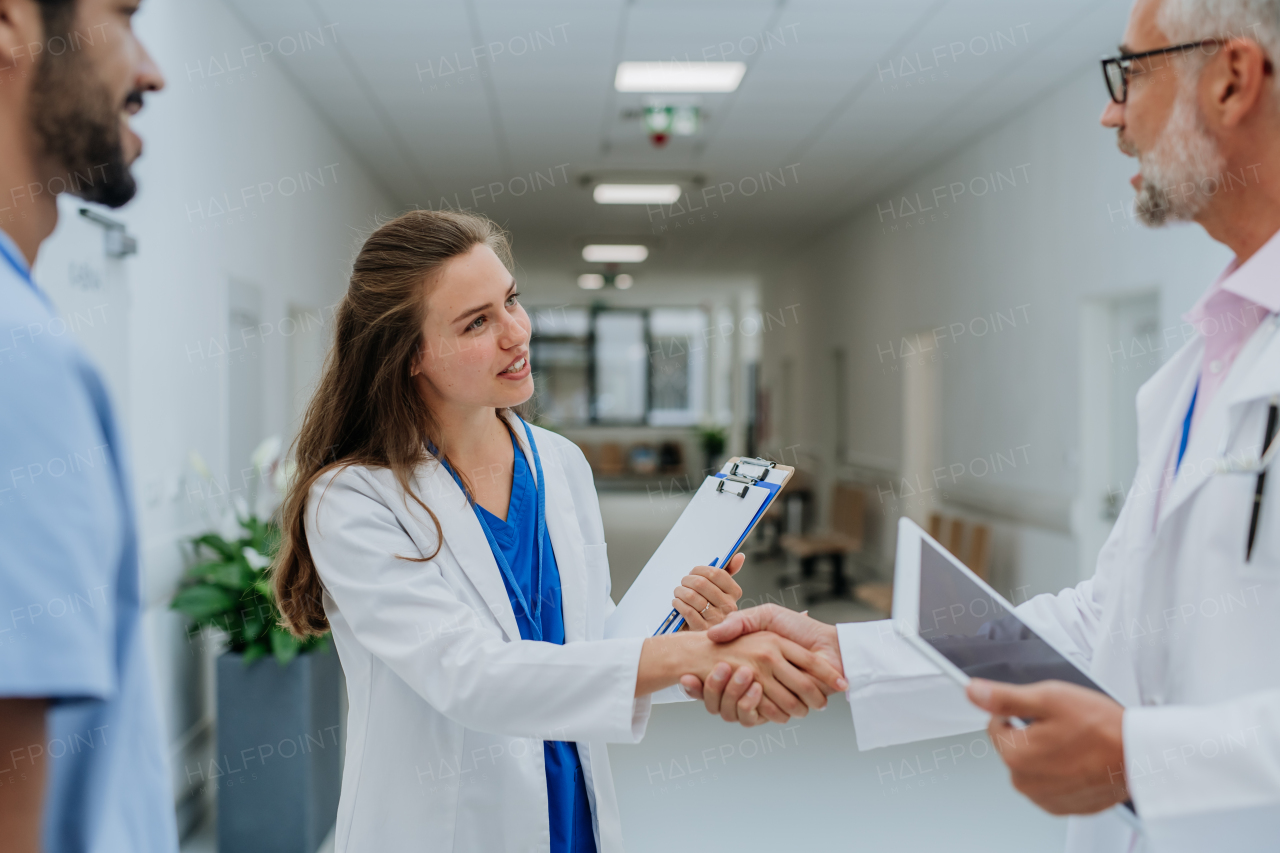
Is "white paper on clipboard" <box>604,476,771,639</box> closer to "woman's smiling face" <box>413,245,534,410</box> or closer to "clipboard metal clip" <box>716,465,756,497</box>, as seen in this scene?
"clipboard metal clip" <box>716,465,756,497</box>

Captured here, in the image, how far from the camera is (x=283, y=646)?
3.02 m

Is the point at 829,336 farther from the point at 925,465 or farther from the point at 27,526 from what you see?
the point at 27,526

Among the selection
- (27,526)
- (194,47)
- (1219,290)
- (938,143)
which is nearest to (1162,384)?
(1219,290)

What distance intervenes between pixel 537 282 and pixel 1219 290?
1383 cm

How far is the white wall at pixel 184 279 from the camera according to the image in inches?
111

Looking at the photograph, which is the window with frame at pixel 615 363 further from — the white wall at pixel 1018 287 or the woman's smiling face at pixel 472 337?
the woman's smiling face at pixel 472 337

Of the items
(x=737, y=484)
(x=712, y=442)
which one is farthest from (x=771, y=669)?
(x=712, y=442)

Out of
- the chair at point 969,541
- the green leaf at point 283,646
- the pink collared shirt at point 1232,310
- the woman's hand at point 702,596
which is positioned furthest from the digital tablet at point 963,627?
the chair at point 969,541

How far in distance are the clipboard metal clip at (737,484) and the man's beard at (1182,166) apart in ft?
2.31

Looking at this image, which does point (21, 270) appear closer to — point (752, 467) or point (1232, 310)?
point (752, 467)

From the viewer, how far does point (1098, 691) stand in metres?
1.09

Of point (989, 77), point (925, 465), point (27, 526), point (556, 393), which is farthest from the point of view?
point (556, 393)

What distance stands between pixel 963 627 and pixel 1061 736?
16cm

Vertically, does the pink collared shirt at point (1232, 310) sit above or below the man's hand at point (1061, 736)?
above
